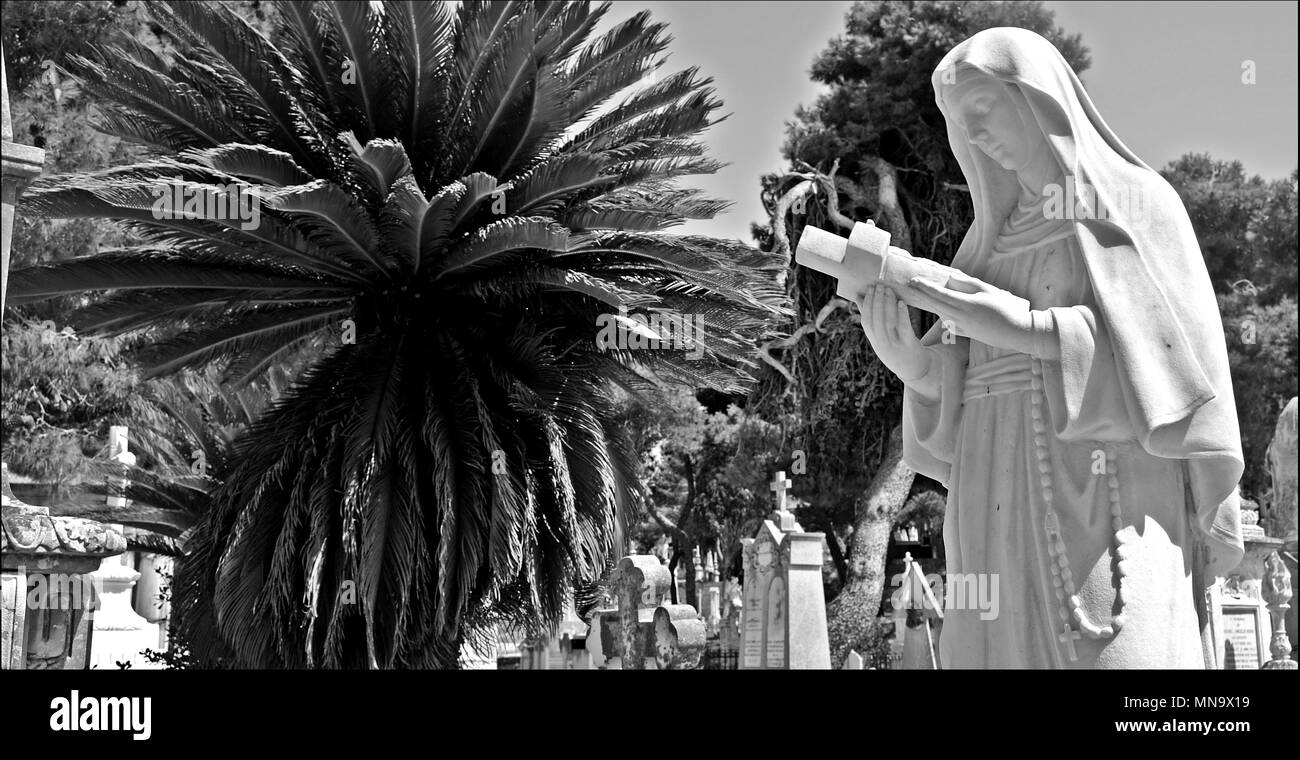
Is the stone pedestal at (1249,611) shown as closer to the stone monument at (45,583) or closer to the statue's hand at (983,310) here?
the stone monument at (45,583)

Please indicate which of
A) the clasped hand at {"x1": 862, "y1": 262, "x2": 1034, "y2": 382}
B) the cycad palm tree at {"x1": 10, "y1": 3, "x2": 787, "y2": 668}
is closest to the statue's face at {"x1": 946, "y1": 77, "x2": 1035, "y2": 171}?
the clasped hand at {"x1": 862, "y1": 262, "x2": 1034, "y2": 382}

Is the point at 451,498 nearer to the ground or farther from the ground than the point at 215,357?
nearer to the ground

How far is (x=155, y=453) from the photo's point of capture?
46.3ft

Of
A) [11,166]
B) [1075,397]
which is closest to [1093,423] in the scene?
[1075,397]

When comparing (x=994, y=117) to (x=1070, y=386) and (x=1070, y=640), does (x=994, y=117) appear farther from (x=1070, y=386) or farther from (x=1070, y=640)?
(x=1070, y=640)

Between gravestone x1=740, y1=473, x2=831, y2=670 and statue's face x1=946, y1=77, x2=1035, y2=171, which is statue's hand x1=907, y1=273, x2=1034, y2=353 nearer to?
statue's face x1=946, y1=77, x2=1035, y2=171

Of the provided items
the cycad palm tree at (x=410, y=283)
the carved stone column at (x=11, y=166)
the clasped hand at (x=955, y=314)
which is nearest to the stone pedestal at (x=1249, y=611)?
the cycad palm tree at (x=410, y=283)

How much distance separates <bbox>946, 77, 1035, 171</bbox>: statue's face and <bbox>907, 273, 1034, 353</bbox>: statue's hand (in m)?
0.51

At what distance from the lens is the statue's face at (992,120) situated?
401 centimetres

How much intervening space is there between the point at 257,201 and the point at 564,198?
277 centimetres

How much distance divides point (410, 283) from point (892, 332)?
8.21m
